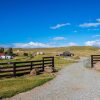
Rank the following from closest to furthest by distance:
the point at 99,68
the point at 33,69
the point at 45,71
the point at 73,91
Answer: the point at 73,91, the point at 33,69, the point at 45,71, the point at 99,68

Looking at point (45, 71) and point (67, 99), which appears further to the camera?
point (45, 71)

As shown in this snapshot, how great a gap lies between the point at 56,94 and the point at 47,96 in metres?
0.87

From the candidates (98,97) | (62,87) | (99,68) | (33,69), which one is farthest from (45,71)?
(98,97)

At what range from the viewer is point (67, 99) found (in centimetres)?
1532

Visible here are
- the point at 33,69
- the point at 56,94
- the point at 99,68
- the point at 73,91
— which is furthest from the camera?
the point at 99,68

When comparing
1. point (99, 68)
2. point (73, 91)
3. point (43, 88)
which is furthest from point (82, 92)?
point (99, 68)

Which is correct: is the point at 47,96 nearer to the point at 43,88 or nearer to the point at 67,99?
the point at 67,99

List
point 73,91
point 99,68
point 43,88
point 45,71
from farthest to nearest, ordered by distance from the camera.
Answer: point 99,68 → point 45,71 → point 43,88 → point 73,91

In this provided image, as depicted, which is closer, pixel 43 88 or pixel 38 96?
pixel 38 96

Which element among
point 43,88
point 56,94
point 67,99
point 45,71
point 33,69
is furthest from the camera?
point 45,71

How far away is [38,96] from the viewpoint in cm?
1623

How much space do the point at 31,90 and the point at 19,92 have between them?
3.49ft

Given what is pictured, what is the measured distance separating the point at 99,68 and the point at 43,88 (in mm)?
16000

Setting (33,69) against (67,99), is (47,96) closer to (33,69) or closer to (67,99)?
(67,99)
